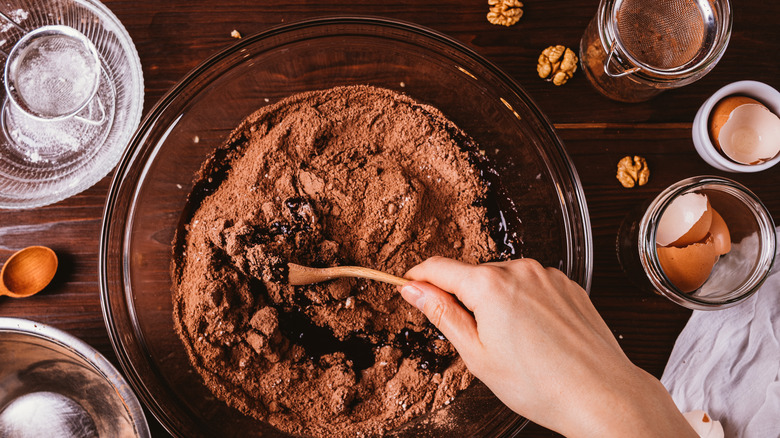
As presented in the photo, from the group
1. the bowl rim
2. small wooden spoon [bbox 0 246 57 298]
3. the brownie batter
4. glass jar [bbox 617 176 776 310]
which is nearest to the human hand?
the brownie batter

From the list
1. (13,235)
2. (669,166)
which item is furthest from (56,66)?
(669,166)

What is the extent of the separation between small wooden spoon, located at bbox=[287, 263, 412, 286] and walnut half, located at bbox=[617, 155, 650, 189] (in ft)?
2.34

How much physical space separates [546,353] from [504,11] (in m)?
0.90

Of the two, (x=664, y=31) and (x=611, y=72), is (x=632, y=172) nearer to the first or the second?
(x=611, y=72)

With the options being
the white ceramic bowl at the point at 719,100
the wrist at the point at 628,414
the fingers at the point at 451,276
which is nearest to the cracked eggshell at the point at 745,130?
the white ceramic bowl at the point at 719,100

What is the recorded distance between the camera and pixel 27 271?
4.14 ft

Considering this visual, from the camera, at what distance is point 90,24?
133 cm

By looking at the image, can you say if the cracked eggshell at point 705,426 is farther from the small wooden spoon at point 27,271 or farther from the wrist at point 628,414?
the small wooden spoon at point 27,271

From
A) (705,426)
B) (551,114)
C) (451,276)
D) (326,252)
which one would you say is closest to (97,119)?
(326,252)

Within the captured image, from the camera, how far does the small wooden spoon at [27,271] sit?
125cm

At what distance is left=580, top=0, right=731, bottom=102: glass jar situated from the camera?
1219mm

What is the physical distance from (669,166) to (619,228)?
224 mm

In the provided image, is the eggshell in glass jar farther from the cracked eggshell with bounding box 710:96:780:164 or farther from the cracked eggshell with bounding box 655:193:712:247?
the cracked eggshell with bounding box 710:96:780:164

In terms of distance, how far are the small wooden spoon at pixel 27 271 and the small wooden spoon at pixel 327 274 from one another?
0.67 m
